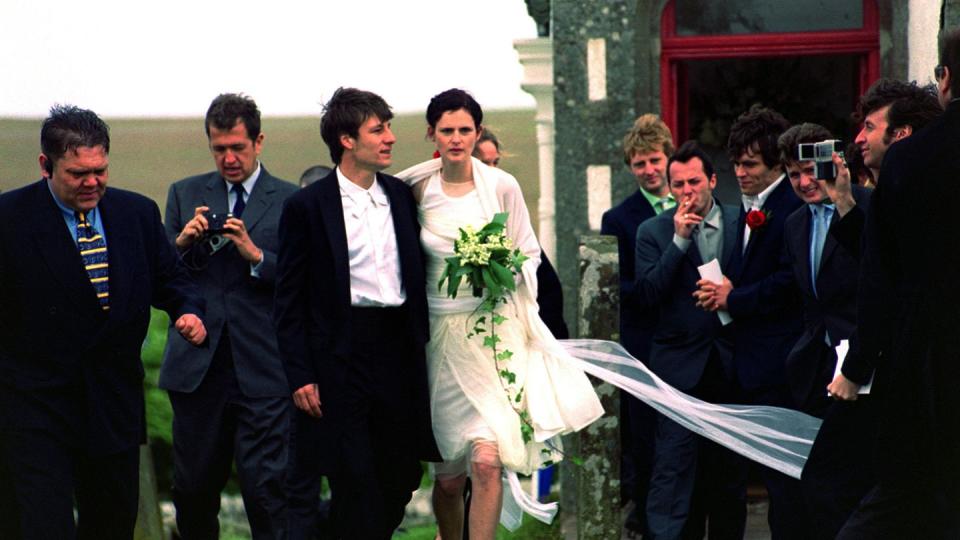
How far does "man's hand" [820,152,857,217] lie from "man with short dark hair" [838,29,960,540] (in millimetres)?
865

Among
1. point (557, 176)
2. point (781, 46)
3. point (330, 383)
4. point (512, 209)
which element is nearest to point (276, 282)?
point (330, 383)

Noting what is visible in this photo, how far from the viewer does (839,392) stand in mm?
6098

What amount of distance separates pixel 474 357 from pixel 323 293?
799 millimetres

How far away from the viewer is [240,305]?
7.67 metres

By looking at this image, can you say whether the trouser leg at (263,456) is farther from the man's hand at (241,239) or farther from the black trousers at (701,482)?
the black trousers at (701,482)

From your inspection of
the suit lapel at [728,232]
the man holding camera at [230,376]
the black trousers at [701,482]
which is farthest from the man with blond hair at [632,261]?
the man holding camera at [230,376]

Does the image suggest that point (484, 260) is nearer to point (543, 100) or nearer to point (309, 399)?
point (309, 399)

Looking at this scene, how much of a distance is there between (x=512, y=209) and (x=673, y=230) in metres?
1.17

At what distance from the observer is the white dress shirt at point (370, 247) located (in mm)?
7020

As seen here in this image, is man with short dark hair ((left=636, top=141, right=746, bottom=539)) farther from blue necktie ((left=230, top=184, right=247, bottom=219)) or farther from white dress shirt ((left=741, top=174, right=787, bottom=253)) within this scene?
blue necktie ((left=230, top=184, right=247, bottom=219))

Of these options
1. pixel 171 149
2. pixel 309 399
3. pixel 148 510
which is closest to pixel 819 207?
pixel 309 399

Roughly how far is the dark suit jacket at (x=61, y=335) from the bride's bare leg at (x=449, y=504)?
1.57 m

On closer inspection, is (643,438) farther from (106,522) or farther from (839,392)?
(106,522)

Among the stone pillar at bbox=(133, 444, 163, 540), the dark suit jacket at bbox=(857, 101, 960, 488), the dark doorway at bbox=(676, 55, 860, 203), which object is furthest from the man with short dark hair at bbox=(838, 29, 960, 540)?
the dark doorway at bbox=(676, 55, 860, 203)
